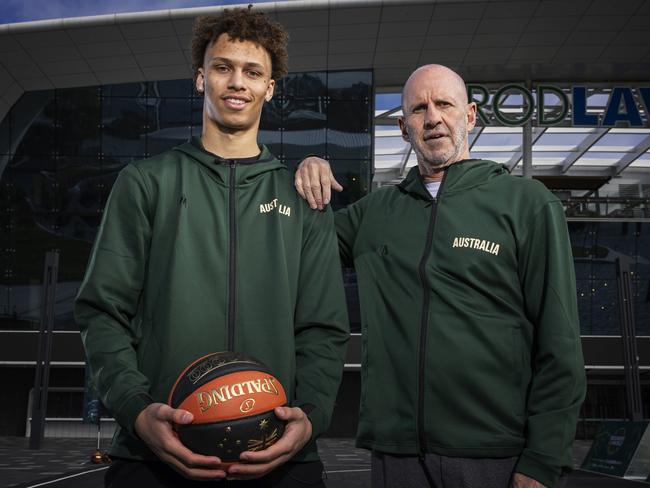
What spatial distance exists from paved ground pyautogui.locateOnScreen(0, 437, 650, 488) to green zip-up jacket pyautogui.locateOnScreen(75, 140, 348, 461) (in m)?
9.36

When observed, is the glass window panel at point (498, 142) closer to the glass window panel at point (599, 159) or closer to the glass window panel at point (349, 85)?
the glass window panel at point (599, 159)

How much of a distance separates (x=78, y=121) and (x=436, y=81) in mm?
27055

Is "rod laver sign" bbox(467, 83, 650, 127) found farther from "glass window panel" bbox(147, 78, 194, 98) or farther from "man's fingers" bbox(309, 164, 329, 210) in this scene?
"man's fingers" bbox(309, 164, 329, 210)

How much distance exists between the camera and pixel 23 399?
30.2 m

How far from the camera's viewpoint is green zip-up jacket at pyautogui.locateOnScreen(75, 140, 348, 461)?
299 centimetres

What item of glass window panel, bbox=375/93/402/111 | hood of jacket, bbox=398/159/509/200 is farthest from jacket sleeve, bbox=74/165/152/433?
glass window panel, bbox=375/93/402/111

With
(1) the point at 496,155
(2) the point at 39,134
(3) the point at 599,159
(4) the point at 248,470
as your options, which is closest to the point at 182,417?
(4) the point at 248,470

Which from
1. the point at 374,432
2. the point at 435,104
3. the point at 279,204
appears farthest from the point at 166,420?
the point at 435,104

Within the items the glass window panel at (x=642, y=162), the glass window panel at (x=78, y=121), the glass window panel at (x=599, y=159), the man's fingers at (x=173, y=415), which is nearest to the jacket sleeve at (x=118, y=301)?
the man's fingers at (x=173, y=415)

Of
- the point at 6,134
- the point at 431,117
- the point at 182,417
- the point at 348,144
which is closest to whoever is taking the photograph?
the point at 182,417

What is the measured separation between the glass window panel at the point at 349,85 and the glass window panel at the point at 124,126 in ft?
22.2

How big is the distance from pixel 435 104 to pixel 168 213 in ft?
4.63

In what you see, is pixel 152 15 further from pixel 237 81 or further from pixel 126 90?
pixel 237 81

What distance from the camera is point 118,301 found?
301cm
